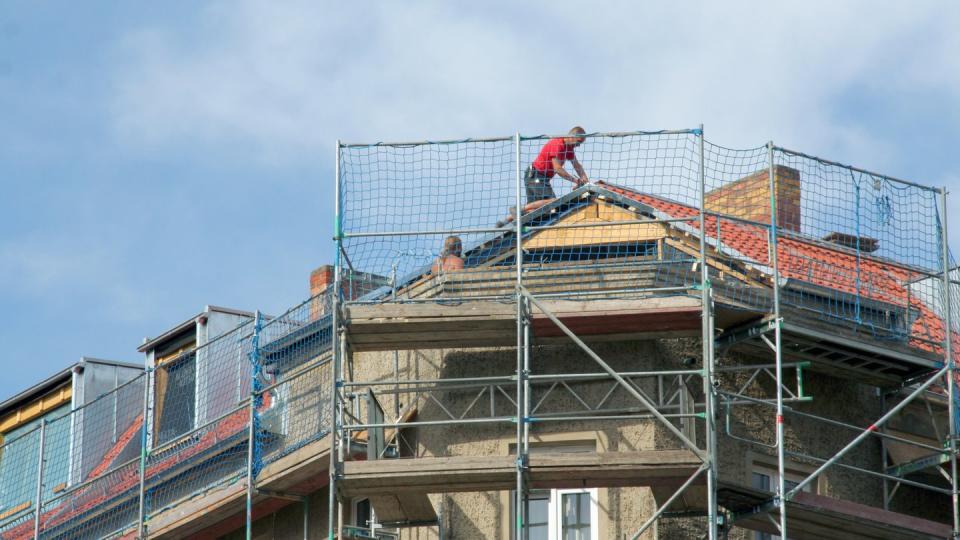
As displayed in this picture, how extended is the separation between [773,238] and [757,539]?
10.8 ft

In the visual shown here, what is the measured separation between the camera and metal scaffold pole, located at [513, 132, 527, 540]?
2212cm

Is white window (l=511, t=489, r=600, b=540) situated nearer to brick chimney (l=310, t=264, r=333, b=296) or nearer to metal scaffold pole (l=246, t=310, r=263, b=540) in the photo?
metal scaffold pole (l=246, t=310, r=263, b=540)

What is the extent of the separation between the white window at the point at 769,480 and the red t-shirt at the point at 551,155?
404 cm

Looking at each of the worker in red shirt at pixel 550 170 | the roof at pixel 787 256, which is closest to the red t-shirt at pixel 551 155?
the worker in red shirt at pixel 550 170

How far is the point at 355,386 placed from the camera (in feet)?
78.5

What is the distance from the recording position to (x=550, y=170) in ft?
80.4

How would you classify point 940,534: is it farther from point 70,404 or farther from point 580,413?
point 70,404

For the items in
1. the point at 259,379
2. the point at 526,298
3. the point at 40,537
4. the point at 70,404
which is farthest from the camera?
the point at 70,404

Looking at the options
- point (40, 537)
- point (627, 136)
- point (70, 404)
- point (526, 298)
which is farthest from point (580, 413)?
point (70, 404)

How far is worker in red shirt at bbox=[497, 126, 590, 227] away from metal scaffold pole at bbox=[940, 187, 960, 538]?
13.7 feet

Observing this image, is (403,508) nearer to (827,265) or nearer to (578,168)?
(578,168)

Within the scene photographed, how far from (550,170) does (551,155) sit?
0.21 metres

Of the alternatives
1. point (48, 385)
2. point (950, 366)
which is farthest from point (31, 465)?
point (950, 366)

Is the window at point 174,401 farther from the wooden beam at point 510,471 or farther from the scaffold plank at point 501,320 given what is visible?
the wooden beam at point 510,471
